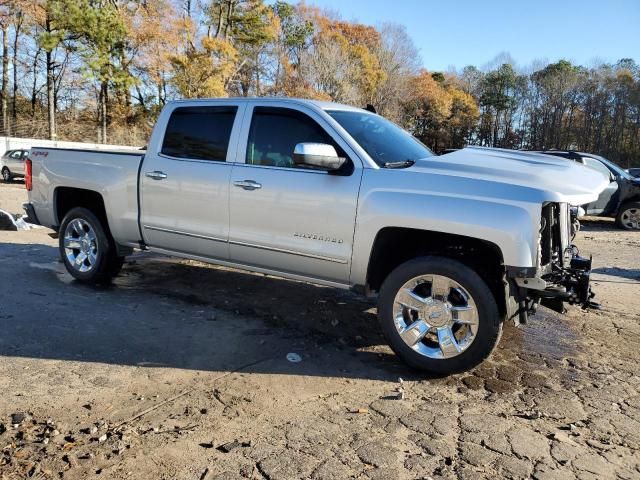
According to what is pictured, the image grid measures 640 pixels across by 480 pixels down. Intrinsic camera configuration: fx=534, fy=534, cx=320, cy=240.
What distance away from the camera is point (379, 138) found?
470 cm

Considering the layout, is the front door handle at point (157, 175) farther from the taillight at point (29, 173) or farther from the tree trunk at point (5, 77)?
the tree trunk at point (5, 77)

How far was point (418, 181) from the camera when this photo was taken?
12.9 ft

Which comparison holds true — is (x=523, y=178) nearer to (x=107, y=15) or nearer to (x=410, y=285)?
(x=410, y=285)

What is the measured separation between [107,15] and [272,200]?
32.8 meters

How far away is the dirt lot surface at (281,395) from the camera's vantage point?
278 centimetres

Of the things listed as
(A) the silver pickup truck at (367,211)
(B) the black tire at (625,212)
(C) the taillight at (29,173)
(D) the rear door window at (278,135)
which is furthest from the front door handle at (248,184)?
(B) the black tire at (625,212)

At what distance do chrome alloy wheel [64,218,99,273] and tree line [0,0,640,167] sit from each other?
29.4 m

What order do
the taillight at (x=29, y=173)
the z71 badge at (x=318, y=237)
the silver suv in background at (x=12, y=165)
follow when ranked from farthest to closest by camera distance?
the silver suv in background at (x=12, y=165) < the taillight at (x=29, y=173) < the z71 badge at (x=318, y=237)

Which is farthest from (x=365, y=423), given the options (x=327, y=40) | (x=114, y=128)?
(x=327, y=40)

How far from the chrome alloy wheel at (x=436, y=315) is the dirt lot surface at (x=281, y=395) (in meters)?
0.26

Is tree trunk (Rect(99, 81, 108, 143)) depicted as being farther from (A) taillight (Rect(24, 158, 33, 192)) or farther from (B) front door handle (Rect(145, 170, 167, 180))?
(B) front door handle (Rect(145, 170, 167, 180))

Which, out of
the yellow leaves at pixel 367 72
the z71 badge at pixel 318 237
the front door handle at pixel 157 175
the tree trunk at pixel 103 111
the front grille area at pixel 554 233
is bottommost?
the z71 badge at pixel 318 237

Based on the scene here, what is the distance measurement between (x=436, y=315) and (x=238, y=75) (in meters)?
45.0

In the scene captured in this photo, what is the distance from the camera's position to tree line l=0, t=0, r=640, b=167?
1321 inches
